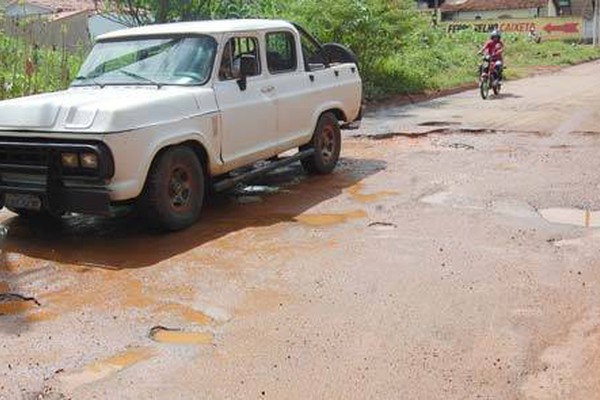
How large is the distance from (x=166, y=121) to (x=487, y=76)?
1347 cm

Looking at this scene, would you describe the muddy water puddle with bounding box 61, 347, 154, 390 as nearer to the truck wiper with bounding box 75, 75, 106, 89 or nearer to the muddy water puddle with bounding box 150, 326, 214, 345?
the muddy water puddle with bounding box 150, 326, 214, 345

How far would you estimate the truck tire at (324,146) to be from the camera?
29.6 feet

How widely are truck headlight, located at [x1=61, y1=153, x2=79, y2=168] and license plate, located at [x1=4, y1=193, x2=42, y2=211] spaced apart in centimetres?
38

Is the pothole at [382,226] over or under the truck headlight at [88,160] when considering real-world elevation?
under

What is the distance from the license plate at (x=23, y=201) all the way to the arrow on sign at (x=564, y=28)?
158 feet

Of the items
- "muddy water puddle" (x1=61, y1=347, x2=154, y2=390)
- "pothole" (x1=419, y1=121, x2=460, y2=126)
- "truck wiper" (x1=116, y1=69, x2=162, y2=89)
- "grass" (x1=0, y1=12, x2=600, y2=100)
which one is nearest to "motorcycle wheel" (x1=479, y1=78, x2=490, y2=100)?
"grass" (x1=0, y1=12, x2=600, y2=100)

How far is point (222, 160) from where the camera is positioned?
23.6ft

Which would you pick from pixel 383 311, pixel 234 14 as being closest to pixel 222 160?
pixel 383 311

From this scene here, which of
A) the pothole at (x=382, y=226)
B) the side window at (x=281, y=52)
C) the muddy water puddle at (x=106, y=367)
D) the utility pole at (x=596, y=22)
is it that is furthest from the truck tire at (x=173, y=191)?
the utility pole at (x=596, y=22)

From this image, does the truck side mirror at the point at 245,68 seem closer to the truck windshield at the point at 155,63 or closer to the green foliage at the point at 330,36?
the truck windshield at the point at 155,63

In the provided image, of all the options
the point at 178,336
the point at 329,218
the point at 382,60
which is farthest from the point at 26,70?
the point at 382,60

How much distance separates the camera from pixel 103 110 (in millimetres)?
6004

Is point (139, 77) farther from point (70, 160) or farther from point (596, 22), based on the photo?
point (596, 22)

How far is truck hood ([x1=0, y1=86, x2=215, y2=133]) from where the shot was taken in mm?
6008
